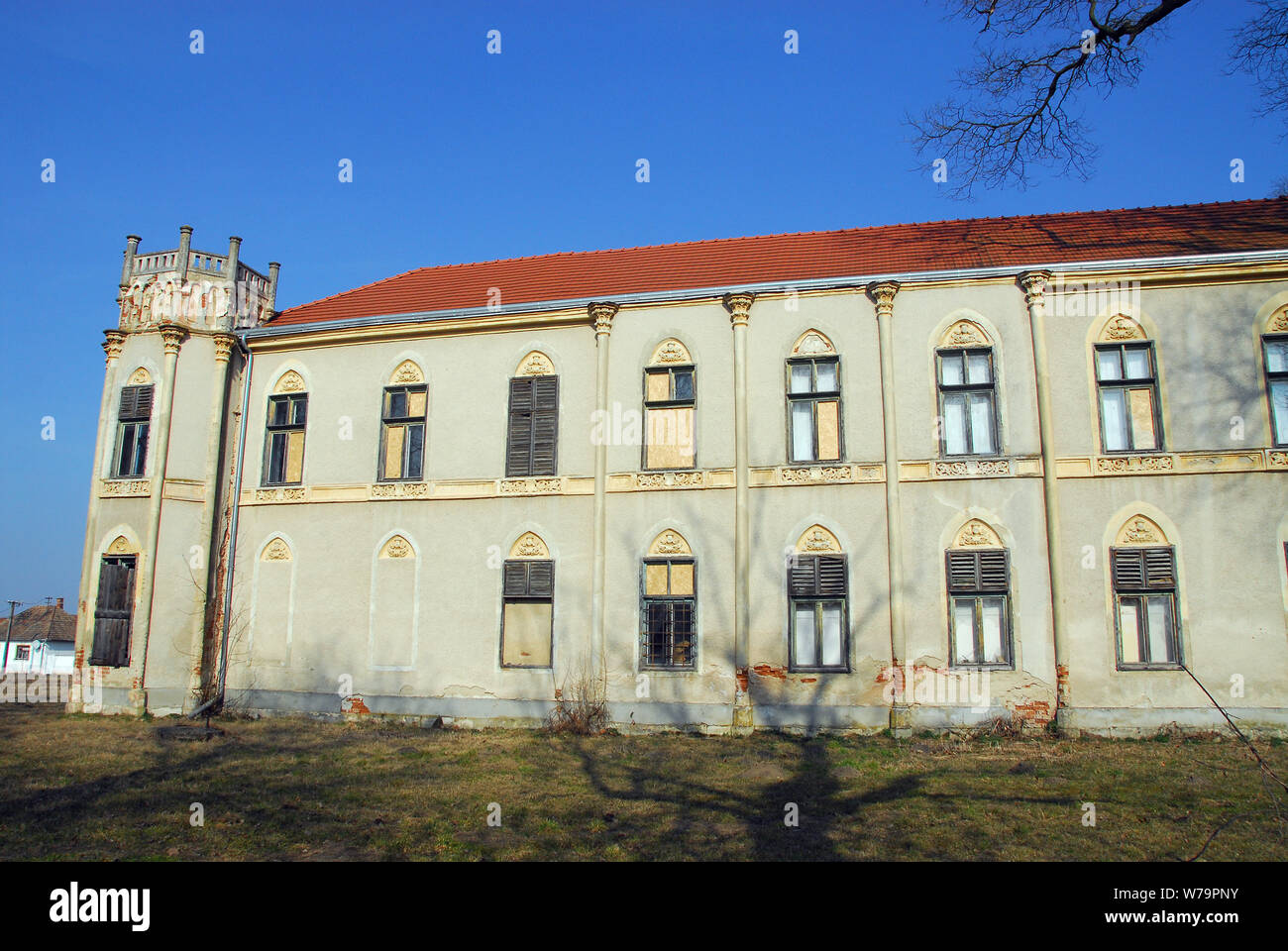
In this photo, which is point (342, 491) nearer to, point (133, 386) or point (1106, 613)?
point (133, 386)

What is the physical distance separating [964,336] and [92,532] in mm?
15883

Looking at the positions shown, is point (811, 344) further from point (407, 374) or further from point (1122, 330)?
point (407, 374)

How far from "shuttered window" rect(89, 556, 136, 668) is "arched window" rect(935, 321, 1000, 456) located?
566 inches

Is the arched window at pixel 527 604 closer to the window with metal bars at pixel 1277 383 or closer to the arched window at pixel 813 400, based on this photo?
the arched window at pixel 813 400

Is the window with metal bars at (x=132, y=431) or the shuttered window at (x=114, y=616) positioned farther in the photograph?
the window with metal bars at (x=132, y=431)

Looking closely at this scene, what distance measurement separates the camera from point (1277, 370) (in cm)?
1341

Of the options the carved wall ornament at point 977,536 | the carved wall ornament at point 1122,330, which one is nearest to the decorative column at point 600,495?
the carved wall ornament at point 977,536

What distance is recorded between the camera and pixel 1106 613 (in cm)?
1308

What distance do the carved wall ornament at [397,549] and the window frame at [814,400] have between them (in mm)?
6906

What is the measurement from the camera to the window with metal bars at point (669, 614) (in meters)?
14.3

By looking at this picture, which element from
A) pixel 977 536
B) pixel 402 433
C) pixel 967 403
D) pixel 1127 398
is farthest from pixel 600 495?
pixel 1127 398

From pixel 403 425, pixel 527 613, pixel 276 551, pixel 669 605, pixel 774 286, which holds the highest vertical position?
pixel 774 286

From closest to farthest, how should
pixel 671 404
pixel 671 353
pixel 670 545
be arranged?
pixel 670 545
pixel 671 404
pixel 671 353
